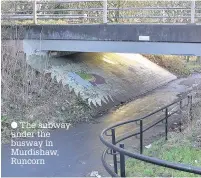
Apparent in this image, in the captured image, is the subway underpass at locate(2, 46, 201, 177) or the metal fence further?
the metal fence

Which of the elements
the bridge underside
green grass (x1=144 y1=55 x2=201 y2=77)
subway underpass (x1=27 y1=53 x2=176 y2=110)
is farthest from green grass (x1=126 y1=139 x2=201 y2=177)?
green grass (x1=144 y1=55 x2=201 y2=77)

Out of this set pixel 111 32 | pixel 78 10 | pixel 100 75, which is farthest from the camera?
pixel 100 75

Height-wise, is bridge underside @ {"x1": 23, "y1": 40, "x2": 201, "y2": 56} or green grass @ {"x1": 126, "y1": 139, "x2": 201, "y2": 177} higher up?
bridge underside @ {"x1": 23, "y1": 40, "x2": 201, "y2": 56}

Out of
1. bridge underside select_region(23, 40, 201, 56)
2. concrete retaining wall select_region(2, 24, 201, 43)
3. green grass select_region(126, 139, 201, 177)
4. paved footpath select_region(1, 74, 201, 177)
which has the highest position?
concrete retaining wall select_region(2, 24, 201, 43)

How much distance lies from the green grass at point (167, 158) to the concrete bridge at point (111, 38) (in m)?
3.60

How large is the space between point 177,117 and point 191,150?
4.13m

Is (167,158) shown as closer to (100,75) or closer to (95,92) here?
(95,92)

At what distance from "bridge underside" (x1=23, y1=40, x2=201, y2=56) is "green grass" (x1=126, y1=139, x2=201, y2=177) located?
3478 mm

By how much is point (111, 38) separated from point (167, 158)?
5726 mm

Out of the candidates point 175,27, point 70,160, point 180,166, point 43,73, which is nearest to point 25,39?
point 43,73

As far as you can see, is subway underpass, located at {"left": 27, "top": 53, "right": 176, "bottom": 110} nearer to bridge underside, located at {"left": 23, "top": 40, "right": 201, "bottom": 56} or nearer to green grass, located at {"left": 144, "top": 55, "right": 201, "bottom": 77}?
bridge underside, located at {"left": 23, "top": 40, "right": 201, "bottom": 56}

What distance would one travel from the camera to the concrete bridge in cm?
1096

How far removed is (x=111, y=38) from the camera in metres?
11.9

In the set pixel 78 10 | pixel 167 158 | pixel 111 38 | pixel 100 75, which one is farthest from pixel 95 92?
pixel 167 158
